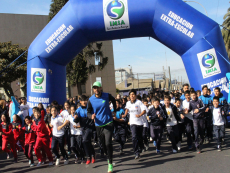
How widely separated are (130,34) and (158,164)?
19.1 feet

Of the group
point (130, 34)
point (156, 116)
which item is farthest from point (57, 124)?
point (130, 34)

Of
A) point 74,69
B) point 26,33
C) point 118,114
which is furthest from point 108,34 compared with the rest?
point 26,33

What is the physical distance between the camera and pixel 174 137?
22.6 ft

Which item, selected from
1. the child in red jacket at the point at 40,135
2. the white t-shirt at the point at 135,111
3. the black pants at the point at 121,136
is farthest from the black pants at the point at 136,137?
the child in red jacket at the point at 40,135

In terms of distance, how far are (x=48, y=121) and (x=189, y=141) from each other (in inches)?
164

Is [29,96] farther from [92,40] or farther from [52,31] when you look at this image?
[92,40]

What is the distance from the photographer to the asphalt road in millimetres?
5305

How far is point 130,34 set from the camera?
10.1 meters

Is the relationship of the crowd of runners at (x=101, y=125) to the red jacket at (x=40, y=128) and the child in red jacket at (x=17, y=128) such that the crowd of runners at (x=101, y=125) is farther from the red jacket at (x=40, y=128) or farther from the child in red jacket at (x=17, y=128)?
the child in red jacket at (x=17, y=128)

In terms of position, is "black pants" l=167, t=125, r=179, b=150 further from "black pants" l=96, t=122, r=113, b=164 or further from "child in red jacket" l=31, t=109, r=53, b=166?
"child in red jacket" l=31, t=109, r=53, b=166

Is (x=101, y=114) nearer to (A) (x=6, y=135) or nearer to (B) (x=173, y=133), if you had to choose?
(B) (x=173, y=133)

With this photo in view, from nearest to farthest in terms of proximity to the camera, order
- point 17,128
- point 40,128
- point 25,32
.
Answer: point 40,128, point 17,128, point 25,32

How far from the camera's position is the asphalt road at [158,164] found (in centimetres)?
530

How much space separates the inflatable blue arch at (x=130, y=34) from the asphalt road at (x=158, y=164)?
3133 millimetres
